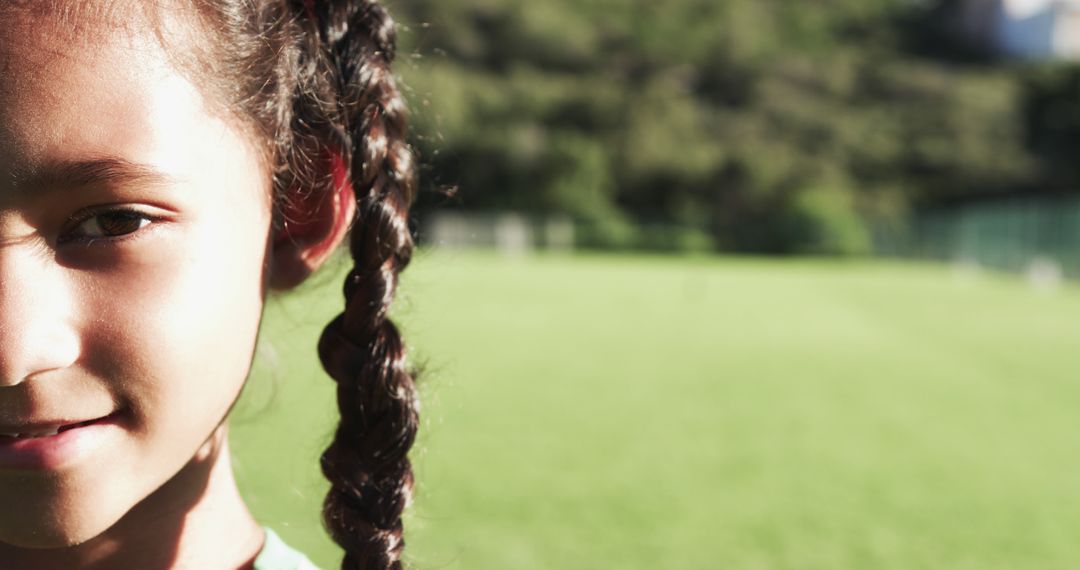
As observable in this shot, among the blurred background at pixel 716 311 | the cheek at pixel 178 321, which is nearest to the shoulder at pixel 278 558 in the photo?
the blurred background at pixel 716 311

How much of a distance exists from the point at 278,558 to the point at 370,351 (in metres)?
0.32

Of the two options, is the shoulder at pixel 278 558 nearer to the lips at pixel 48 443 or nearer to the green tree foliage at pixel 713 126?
the lips at pixel 48 443

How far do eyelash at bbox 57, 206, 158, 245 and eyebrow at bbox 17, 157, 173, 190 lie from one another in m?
0.03

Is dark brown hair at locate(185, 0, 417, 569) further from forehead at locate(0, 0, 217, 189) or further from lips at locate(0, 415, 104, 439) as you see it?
lips at locate(0, 415, 104, 439)

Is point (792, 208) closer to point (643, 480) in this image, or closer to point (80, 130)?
point (643, 480)

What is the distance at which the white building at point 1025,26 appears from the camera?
54.1m

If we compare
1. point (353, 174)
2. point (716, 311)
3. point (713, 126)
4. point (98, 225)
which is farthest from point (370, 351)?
point (713, 126)

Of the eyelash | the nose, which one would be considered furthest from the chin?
the eyelash

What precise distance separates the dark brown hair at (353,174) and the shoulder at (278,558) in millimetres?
155

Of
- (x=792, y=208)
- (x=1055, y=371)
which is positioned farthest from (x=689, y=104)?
(x=1055, y=371)

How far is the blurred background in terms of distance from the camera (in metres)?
4.10

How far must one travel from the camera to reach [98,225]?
Answer: 1005 millimetres

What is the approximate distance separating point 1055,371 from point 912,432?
11.5 ft

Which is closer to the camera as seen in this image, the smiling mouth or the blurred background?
the smiling mouth
